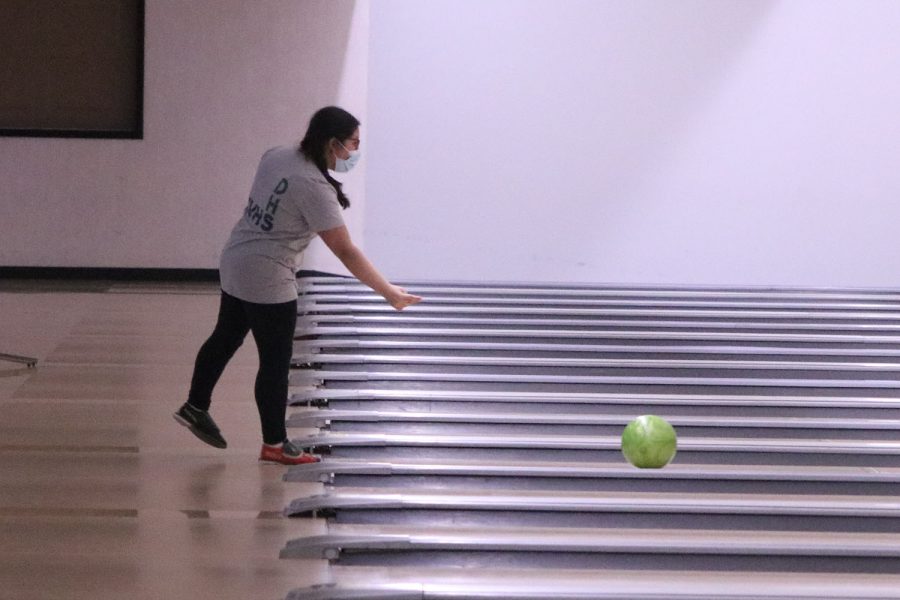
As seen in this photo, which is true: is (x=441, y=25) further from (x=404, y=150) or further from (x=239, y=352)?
(x=239, y=352)

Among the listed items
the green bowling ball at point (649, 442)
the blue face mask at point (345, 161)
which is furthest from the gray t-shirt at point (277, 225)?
the green bowling ball at point (649, 442)

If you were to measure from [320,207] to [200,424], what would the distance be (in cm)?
94

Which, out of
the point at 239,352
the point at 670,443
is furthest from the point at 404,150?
the point at 670,443

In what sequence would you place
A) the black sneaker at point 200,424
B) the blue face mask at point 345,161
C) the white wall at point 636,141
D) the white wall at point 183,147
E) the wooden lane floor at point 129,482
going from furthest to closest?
the white wall at point 636,141
the white wall at point 183,147
the black sneaker at point 200,424
the blue face mask at point 345,161
the wooden lane floor at point 129,482

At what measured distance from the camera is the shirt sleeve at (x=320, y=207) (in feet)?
14.5

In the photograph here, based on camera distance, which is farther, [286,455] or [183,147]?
[183,147]

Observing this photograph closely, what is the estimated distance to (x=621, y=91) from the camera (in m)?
10.7

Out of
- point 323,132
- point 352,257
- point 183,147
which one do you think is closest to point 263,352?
point 352,257

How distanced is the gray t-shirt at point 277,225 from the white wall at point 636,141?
6119mm

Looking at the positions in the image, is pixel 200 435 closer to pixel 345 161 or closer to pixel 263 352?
pixel 263 352

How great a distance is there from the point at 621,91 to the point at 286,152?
6.60m

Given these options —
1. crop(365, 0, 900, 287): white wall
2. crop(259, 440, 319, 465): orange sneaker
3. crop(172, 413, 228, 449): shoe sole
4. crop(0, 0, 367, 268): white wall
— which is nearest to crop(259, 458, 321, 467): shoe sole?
crop(259, 440, 319, 465): orange sneaker

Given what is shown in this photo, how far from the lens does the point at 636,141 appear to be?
10789mm

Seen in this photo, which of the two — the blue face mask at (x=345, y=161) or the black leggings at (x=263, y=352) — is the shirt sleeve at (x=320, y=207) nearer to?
the blue face mask at (x=345, y=161)
